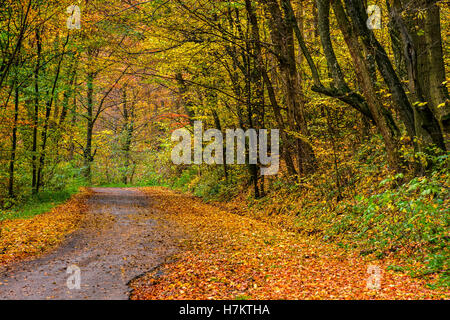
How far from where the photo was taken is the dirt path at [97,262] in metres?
5.77

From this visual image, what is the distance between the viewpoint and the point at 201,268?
6.93 m

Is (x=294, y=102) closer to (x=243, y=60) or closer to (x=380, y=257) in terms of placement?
(x=243, y=60)

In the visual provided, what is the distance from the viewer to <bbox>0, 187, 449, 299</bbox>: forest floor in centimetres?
552

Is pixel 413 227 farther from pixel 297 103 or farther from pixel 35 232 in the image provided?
pixel 35 232

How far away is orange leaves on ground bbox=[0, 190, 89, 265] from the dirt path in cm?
41

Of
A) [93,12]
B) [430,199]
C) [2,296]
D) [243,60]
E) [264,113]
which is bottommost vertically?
[2,296]

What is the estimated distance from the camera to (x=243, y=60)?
15.1 metres

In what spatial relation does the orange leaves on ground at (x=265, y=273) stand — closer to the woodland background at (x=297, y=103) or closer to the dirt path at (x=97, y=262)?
the dirt path at (x=97, y=262)

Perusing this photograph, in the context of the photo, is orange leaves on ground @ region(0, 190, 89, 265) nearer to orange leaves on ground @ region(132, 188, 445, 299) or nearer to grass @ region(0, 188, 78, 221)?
grass @ region(0, 188, 78, 221)

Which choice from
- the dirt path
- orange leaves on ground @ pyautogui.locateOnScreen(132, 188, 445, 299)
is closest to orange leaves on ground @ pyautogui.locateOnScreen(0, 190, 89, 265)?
the dirt path

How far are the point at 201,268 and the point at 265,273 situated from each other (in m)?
1.19

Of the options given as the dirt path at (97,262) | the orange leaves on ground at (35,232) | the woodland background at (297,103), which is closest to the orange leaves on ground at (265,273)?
the dirt path at (97,262)

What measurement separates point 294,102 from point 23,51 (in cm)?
1019
